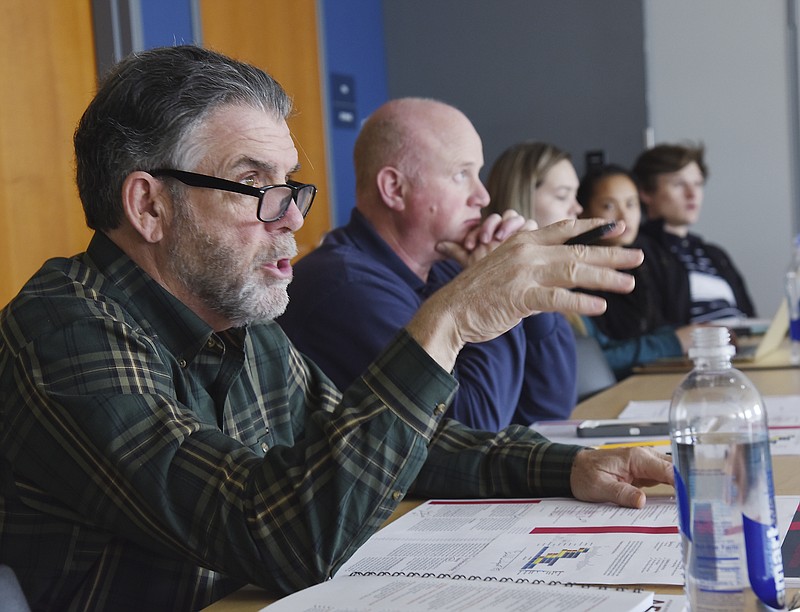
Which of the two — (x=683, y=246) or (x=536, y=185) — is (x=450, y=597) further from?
(x=683, y=246)

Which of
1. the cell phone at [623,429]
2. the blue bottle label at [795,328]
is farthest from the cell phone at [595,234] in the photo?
the blue bottle label at [795,328]

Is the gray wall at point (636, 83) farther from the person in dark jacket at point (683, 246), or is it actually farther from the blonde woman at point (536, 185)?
the blonde woman at point (536, 185)

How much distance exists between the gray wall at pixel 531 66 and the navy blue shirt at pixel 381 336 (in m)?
3.34

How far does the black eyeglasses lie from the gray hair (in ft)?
0.06

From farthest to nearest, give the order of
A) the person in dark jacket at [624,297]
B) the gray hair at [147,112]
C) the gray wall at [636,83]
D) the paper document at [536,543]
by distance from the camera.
Answer: the gray wall at [636,83] < the person in dark jacket at [624,297] < the gray hair at [147,112] < the paper document at [536,543]

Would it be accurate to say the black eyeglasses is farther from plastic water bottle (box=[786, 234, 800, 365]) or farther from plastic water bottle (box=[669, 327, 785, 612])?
plastic water bottle (box=[786, 234, 800, 365])

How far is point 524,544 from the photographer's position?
1.13 m

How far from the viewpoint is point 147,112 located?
1.31m

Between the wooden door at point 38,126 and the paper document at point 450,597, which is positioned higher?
the wooden door at point 38,126

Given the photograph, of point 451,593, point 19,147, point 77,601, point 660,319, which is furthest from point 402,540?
point 660,319

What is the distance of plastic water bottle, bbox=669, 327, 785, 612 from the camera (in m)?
0.80

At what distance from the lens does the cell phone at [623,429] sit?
1.75 metres

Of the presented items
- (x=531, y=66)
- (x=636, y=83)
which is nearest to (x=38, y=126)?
(x=531, y=66)

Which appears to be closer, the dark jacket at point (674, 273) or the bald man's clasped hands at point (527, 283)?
the bald man's clasped hands at point (527, 283)
